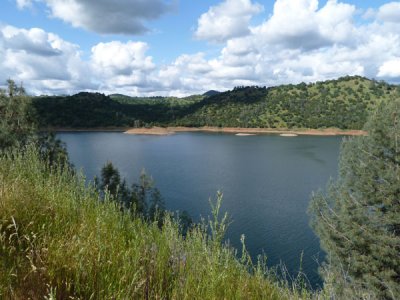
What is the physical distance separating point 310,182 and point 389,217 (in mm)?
39186

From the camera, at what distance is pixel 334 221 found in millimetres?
20625

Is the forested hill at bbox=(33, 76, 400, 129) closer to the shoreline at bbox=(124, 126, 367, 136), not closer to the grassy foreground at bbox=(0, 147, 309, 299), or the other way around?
the shoreline at bbox=(124, 126, 367, 136)

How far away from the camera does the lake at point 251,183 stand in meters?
32.2

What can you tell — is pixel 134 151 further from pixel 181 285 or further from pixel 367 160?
pixel 181 285

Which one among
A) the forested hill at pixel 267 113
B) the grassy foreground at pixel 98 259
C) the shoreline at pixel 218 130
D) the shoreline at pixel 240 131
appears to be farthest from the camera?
the forested hill at pixel 267 113

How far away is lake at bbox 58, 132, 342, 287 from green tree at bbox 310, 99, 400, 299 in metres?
2.43

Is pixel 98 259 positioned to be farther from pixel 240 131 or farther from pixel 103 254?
pixel 240 131

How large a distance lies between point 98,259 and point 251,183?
55294 mm

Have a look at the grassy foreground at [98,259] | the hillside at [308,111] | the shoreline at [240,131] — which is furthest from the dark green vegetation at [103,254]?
the hillside at [308,111]

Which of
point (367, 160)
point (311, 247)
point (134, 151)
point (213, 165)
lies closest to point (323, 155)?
point (213, 165)

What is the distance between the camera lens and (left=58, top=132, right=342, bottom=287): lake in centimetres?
3222

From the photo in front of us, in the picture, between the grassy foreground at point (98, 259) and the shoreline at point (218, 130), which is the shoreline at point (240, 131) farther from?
the grassy foreground at point (98, 259)

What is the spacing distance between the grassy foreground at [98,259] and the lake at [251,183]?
774 centimetres

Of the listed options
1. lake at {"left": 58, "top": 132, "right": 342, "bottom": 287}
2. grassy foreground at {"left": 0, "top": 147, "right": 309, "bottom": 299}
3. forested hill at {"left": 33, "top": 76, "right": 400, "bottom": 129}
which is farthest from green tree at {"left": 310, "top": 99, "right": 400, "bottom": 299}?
forested hill at {"left": 33, "top": 76, "right": 400, "bottom": 129}
